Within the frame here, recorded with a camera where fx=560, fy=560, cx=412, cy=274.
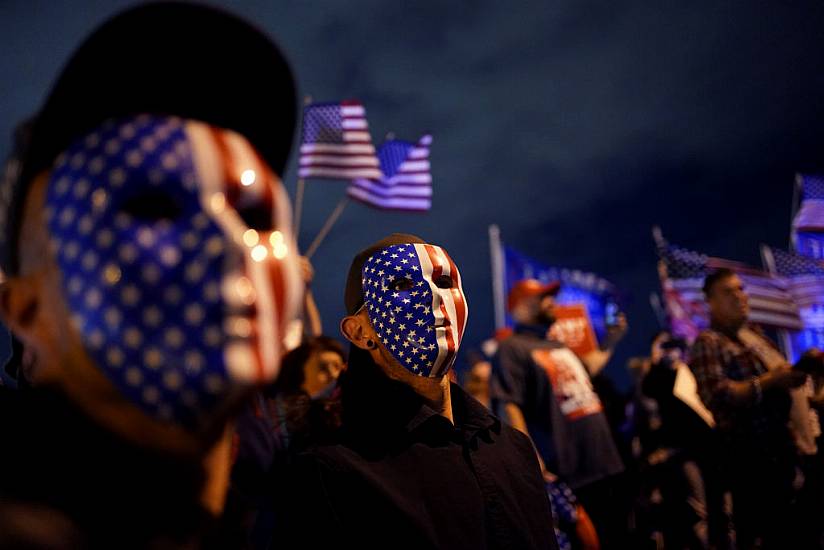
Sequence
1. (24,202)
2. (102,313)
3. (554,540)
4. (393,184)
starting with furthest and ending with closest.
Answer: (393,184) → (554,540) → (24,202) → (102,313)

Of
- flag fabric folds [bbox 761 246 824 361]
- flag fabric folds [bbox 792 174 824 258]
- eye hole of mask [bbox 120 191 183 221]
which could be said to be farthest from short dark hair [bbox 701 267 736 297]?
flag fabric folds [bbox 792 174 824 258]

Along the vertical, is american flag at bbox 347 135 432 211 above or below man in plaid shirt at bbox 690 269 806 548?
above

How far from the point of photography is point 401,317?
2373 millimetres

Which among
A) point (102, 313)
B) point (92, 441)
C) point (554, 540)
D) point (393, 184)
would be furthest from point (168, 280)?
point (393, 184)

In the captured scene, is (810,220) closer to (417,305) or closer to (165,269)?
(417,305)

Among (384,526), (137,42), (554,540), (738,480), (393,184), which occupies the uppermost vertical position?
(393,184)

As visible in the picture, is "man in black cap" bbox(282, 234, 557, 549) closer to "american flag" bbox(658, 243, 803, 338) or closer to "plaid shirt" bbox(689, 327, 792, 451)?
"plaid shirt" bbox(689, 327, 792, 451)

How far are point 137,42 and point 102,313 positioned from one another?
520 mm

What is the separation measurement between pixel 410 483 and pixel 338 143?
831 centimetres

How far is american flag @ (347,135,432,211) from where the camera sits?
10305mm

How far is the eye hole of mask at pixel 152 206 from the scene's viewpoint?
0.91 meters

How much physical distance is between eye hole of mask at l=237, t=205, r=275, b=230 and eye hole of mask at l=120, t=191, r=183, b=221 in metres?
0.11

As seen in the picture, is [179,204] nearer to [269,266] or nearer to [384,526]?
[269,266]

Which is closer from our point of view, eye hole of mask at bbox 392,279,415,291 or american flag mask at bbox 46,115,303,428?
american flag mask at bbox 46,115,303,428
